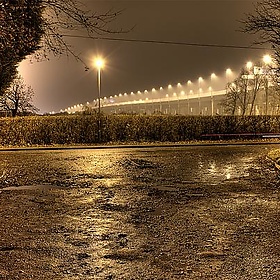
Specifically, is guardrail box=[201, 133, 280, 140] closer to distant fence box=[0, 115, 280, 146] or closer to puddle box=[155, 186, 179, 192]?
distant fence box=[0, 115, 280, 146]

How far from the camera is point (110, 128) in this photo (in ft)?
113

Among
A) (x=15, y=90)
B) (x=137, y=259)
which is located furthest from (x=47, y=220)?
(x=15, y=90)

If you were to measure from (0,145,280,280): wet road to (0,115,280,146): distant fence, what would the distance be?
19299mm

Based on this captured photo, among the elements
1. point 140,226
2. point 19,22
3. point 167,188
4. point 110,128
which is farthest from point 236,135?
point 140,226

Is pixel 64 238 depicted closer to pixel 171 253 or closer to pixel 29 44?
pixel 171 253

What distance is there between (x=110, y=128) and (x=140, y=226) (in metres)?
A: 26.9

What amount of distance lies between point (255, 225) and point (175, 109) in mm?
87456

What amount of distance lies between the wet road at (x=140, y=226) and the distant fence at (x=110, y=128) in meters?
19.3

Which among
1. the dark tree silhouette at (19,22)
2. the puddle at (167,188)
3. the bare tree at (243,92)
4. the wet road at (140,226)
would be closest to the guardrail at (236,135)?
the bare tree at (243,92)

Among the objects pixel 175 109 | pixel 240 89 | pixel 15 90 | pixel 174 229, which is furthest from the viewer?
pixel 175 109

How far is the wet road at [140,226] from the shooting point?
563 centimetres

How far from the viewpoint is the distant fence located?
1332 inches

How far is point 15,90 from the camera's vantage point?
46.6 m

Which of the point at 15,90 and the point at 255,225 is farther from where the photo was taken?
the point at 15,90
